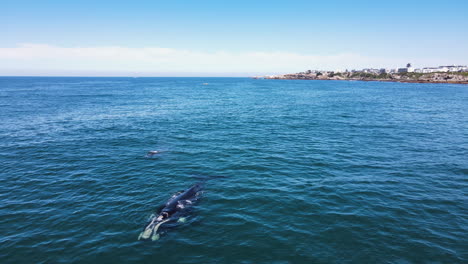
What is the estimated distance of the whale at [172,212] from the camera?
49.0 feet

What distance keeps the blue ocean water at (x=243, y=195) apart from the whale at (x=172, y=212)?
0.63 metres

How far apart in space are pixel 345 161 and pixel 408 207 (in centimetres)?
933

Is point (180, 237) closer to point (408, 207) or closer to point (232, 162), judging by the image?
point (232, 162)

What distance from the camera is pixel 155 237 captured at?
14508 millimetres

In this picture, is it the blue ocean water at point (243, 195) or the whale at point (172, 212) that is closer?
the blue ocean water at point (243, 195)

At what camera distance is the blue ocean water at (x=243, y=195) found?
1363 centimetres

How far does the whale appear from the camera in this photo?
49.0ft

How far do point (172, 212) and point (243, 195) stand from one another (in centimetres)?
636

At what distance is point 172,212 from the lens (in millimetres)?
16734

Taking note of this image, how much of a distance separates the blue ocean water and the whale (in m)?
0.63

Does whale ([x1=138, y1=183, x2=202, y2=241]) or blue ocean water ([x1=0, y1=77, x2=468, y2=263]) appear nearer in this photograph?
blue ocean water ([x1=0, y1=77, x2=468, y2=263])

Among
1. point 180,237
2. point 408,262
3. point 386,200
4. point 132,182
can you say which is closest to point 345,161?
point 386,200

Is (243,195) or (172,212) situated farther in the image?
(243,195)

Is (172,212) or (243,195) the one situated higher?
(172,212)
